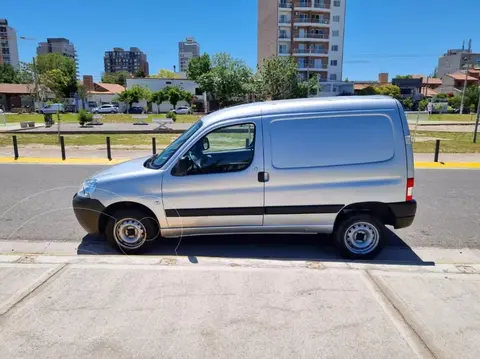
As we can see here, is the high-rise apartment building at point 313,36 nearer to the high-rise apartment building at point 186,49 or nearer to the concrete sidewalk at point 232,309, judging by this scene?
the concrete sidewalk at point 232,309

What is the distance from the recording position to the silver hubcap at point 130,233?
4430mm

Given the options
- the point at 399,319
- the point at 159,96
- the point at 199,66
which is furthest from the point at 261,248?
the point at 199,66

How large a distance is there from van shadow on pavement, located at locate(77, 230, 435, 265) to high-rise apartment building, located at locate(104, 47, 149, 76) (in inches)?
7280

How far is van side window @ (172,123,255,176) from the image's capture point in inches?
167

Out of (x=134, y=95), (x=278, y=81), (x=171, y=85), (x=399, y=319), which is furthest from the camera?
(x=171, y=85)

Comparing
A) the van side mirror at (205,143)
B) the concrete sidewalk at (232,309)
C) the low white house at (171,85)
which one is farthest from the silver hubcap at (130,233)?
the low white house at (171,85)

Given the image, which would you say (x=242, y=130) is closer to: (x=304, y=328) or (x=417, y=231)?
(x=304, y=328)

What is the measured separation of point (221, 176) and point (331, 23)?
2809 inches

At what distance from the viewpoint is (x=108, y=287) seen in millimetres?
3436

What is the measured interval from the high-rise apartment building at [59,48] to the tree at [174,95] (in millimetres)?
32595

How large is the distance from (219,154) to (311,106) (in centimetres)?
143

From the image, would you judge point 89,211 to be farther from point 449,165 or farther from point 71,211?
point 449,165

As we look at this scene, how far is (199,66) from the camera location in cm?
7050

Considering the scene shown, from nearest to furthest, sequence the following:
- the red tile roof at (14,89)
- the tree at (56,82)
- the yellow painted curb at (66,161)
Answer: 1. the yellow painted curb at (66,161)
2. the tree at (56,82)
3. the red tile roof at (14,89)
